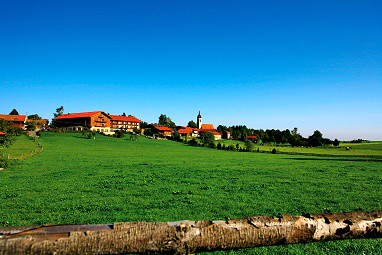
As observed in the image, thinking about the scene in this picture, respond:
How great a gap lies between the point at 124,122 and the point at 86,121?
2878 centimetres

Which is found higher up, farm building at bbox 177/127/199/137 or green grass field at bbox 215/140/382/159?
farm building at bbox 177/127/199/137

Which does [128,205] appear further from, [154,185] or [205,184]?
[205,184]

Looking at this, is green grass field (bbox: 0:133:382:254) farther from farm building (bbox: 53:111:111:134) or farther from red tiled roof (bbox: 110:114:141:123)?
red tiled roof (bbox: 110:114:141:123)

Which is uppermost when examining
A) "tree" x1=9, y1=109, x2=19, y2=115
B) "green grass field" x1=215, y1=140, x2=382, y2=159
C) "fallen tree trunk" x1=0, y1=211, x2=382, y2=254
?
"tree" x1=9, y1=109, x2=19, y2=115

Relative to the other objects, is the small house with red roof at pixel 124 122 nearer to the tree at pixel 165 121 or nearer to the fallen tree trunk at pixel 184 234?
the tree at pixel 165 121

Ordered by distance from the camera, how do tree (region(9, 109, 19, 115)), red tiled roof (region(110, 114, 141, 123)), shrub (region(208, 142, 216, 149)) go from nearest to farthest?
1. shrub (region(208, 142, 216, 149))
2. red tiled roof (region(110, 114, 141, 123))
3. tree (region(9, 109, 19, 115))

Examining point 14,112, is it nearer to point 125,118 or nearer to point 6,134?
point 125,118

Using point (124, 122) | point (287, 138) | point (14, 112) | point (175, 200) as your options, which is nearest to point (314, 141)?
point (287, 138)

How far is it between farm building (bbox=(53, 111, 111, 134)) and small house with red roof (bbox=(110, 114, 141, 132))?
30.8ft

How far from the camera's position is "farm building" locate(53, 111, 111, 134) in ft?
404

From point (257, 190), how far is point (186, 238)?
701 inches

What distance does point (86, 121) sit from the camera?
12419 centimetres

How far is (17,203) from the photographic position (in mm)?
14188

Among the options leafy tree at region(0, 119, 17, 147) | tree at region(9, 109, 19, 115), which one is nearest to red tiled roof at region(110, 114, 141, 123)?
tree at region(9, 109, 19, 115)
